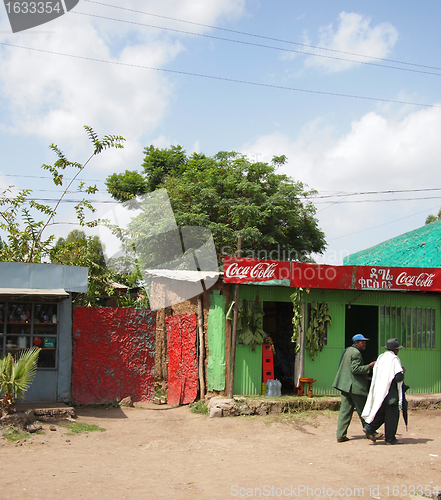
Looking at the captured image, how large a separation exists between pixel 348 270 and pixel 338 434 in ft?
12.9

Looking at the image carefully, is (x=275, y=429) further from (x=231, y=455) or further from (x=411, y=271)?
(x=411, y=271)

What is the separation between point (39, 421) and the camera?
8680mm

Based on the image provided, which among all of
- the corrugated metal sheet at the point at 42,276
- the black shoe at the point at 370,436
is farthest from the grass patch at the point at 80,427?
the black shoe at the point at 370,436

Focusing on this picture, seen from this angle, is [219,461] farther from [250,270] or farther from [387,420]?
[250,270]

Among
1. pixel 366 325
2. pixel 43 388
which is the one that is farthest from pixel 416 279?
pixel 43 388

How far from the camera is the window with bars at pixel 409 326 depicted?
11.6 metres

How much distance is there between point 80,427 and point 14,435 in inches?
51.0

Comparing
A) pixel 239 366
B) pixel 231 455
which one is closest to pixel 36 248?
pixel 239 366

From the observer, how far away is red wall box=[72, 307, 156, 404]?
10609 mm

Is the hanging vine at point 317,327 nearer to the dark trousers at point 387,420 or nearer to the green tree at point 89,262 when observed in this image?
the dark trousers at point 387,420

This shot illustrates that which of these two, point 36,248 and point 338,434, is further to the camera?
point 36,248

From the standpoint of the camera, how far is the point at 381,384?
7312mm

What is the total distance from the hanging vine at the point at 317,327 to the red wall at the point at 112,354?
11.7ft

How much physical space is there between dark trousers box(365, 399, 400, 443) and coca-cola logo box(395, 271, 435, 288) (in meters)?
4.17
